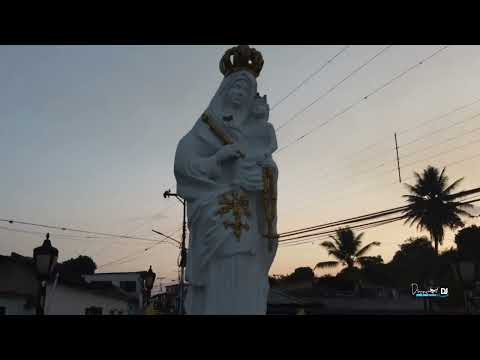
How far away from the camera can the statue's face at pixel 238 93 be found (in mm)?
7680

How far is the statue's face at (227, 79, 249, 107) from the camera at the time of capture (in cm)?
768

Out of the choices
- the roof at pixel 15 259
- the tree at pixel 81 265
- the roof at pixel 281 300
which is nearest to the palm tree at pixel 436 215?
the roof at pixel 281 300

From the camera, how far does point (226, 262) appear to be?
6801mm

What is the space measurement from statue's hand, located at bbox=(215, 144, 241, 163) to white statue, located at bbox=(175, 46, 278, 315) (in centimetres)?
1

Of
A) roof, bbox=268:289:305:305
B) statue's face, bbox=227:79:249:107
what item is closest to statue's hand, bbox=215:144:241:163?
statue's face, bbox=227:79:249:107

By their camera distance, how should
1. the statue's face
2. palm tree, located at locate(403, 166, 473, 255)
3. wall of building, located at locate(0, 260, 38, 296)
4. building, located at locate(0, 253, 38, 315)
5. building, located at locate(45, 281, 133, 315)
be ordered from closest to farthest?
the statue's face, building, located at locate(0, 253, 38, 315), wall of building, located at locate(0, 260, 38, 296), building, located at locate(45, 281, 133, 315), palm tree, located at locate(403, 166, 473, 255)

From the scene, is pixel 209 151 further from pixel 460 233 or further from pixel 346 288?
pixel 460 233

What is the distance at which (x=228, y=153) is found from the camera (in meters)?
7.00

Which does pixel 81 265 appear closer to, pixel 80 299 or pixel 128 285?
pixel 128 285

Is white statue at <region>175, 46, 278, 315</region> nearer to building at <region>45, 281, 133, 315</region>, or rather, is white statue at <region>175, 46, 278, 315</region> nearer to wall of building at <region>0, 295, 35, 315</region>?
wall of building at <region>0, 295, 35, 315</region>

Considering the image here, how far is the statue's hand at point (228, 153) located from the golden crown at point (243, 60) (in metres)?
1.58

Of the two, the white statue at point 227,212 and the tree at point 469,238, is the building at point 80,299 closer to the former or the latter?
the white statue at point 227,212

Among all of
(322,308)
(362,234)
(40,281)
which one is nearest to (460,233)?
(362,234)

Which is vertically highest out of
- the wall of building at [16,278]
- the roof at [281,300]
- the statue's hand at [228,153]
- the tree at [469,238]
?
the tree at [469,238]
